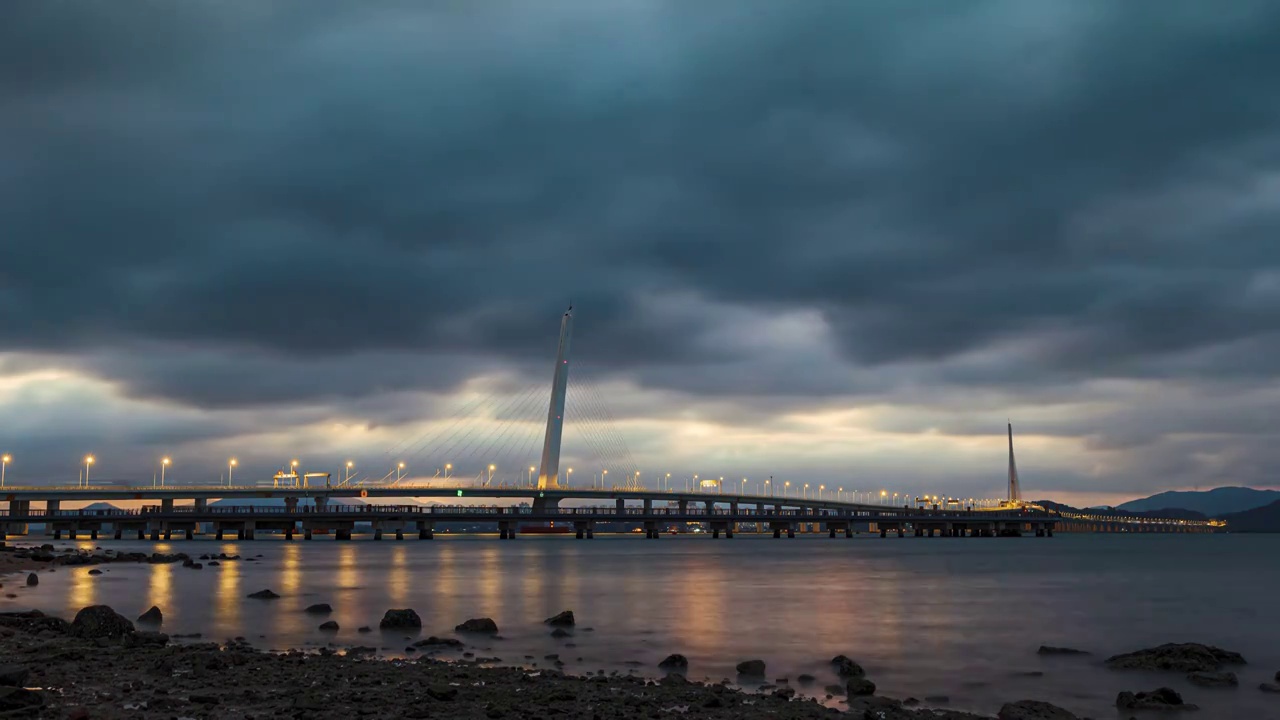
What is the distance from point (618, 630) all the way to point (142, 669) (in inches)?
603

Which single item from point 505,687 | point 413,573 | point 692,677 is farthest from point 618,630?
point 413,573

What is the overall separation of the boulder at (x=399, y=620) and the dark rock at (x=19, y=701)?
15011 millimetres

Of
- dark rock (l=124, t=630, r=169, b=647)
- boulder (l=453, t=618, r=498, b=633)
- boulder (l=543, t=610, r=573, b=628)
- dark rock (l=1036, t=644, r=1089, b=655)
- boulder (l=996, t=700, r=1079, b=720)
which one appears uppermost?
dark rock (l=124, t=630, r=169, b=647)

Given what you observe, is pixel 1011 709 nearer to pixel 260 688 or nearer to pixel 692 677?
pixel 692 677

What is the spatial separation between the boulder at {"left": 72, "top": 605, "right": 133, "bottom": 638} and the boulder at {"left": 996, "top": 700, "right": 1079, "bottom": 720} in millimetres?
19786

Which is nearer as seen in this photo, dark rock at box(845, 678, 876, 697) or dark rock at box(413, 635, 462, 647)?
dark rock at box(845, 678, 876, 697)

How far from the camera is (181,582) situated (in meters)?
48.1

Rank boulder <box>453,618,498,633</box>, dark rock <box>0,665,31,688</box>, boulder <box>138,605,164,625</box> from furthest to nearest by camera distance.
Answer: boulder <box>138,605,164,625</box>
boulder <box>453,618,498,633</box>
dark rock <box>0,665,31,688</box>

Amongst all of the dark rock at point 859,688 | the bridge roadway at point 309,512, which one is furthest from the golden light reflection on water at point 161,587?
the bridge roadway at point 309,512

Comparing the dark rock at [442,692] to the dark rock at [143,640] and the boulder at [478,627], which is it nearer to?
the dark rock at [143,640]

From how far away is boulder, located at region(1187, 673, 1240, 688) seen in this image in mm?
20594

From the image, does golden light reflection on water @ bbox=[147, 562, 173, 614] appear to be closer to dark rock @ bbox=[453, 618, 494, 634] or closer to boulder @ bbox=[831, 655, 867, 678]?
dark rock @ bbox=[453, 618, 494, 634]

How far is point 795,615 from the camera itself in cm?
3669

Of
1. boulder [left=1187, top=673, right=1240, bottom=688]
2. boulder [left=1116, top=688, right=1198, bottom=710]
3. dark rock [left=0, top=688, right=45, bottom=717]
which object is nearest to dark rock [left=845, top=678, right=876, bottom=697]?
boulder [left=1116, top=688, right=1198, bottom=710]
